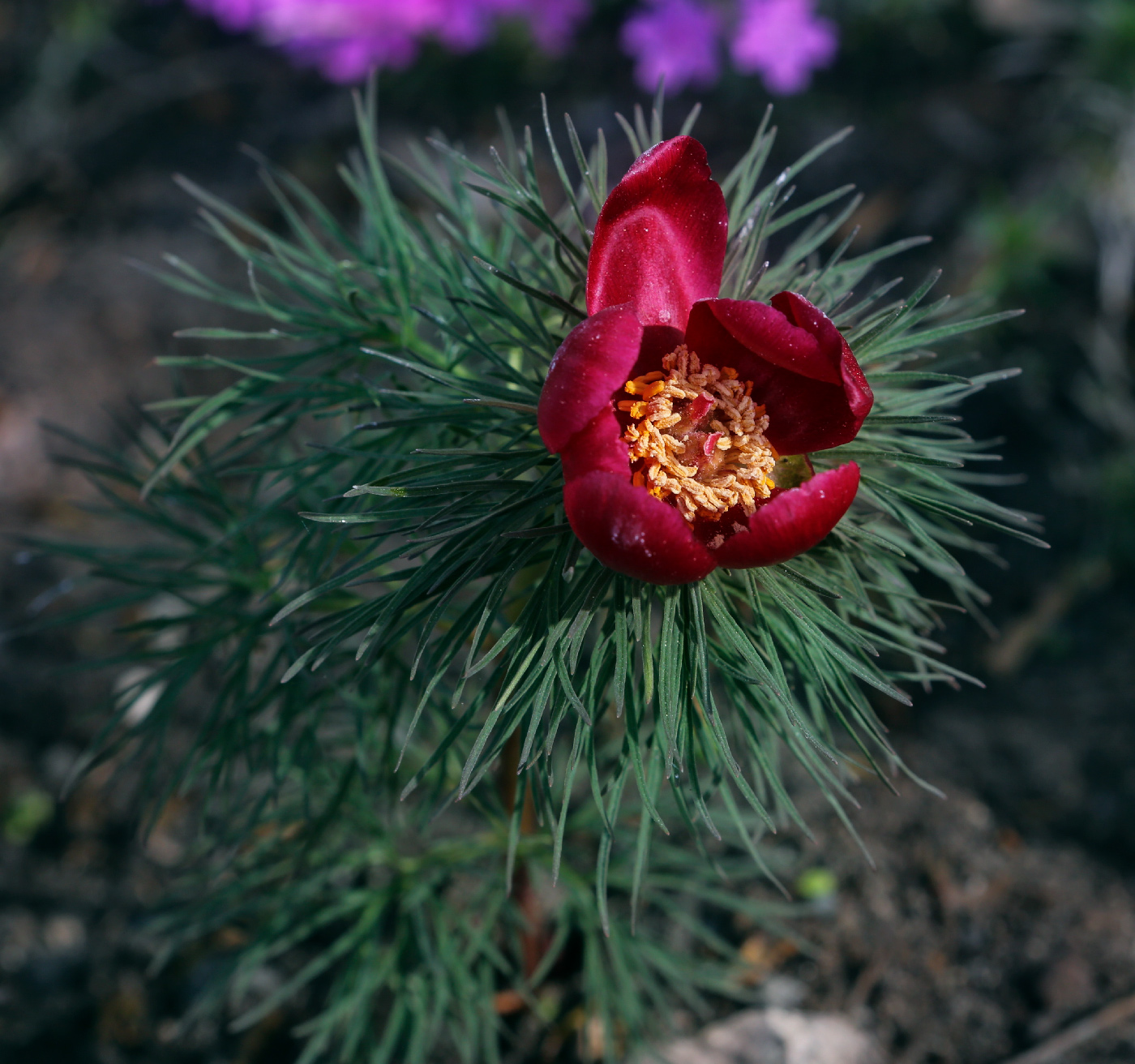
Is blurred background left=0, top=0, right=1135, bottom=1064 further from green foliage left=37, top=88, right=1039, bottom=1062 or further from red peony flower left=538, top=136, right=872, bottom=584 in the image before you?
red peony flower left=538, top=136, right=872, bottom=584

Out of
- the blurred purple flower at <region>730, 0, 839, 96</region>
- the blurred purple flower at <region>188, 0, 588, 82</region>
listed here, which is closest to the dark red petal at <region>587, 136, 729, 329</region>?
the blurred purple flower at <region>730, 0, 839, 96</region>

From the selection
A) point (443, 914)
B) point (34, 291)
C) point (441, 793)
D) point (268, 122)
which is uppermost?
point (268, 122)

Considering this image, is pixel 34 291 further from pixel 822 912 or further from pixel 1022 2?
pixel 1022 2

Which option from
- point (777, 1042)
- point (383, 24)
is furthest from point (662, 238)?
point (383, 24)

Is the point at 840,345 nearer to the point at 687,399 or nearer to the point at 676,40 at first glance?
the point at 687,399

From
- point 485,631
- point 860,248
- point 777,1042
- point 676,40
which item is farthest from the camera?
point 676,40

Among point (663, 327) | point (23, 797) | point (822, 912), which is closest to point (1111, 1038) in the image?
point (822, 912)

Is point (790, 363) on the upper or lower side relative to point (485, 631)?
upper
